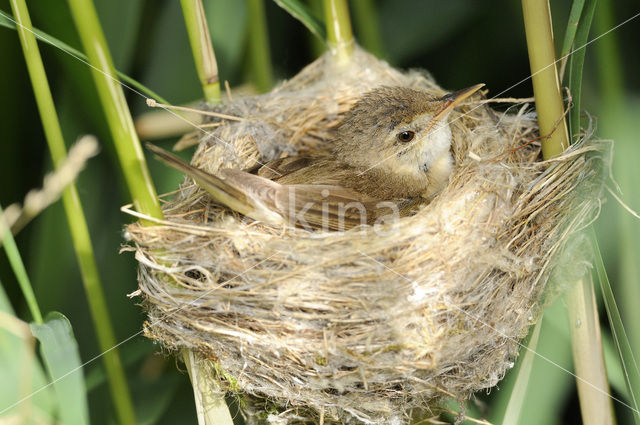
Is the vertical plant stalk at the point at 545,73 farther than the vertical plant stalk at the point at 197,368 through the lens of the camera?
No

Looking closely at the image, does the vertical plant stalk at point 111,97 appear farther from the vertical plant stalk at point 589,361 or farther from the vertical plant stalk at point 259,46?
the vertical plant stalk at point 589,361

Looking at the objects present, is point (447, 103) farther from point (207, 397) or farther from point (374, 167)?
point (207, 397)

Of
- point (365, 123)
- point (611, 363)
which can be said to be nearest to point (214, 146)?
point (365, 123)

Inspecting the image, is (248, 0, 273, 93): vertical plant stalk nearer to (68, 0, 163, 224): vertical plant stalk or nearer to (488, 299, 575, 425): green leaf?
(68, 0, 163, 224): vertical plant stalk

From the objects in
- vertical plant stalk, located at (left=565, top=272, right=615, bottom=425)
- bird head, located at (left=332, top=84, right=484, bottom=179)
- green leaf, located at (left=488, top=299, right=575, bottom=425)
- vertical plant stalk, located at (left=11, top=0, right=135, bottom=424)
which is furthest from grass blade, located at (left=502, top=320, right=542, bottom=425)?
vertical plant stalk, located at (left=11, top=0, right=135, bottom=424)

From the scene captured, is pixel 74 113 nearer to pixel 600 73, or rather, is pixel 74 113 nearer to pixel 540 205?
pixel 540 205

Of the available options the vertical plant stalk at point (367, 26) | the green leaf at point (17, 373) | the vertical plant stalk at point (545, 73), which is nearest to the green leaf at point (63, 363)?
the green leaf at point (17, 373)
